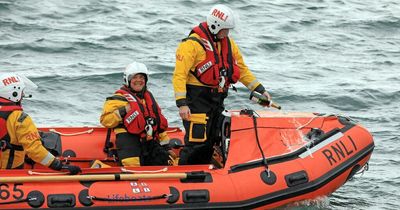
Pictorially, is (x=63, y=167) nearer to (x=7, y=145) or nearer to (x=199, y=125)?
(x=7, y=145)

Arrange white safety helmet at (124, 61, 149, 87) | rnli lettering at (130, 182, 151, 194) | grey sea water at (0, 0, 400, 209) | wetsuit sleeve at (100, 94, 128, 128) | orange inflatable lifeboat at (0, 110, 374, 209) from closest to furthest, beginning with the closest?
orange inflatable lifeboat at (0, 110, 374, 209) < rnli lettering at (130, 182, 151, 194) < white safety helmet at (124, 61, 149, 87) < wetsuit sleeve at (100, 94, 128, 128) < grey sea water at (0, 0, 400, 209)

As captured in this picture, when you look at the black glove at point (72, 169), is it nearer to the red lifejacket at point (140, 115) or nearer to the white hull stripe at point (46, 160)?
the white hull stripe at point (46, 160)

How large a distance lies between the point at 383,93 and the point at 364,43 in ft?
10.6

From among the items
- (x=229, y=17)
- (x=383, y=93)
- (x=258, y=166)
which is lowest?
(x=383, y=93)

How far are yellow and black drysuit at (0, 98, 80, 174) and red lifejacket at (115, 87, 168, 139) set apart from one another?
0.70 m

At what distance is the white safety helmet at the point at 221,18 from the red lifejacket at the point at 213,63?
114 millimetres

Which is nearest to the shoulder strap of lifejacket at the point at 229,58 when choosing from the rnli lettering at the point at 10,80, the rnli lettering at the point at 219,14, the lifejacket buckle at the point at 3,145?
the rnli lettering at the point at 219,14

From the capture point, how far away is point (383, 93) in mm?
13375

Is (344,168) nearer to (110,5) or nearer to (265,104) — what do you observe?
(265,104)

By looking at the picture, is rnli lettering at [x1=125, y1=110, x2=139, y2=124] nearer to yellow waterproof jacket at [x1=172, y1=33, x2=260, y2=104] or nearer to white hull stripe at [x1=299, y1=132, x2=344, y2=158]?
yellow waterproof jacket at [x1=172, y1=33, x2=260, y2=104]

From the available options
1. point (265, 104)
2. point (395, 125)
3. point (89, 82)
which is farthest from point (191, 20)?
point (265, 104)

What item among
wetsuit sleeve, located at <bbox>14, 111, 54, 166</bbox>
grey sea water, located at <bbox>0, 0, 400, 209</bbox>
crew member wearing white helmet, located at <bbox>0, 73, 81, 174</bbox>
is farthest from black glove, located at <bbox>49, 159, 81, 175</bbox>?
grey sea water, located at <bbox>0, 0, 400, 209</bbox>

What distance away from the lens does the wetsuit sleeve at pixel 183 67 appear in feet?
26.9

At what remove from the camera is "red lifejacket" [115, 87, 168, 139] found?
8.05 metres
